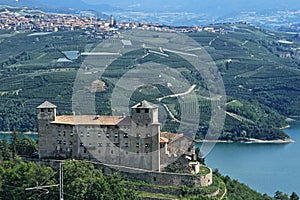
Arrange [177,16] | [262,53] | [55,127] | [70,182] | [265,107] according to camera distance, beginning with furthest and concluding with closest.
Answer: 1. [177,16]
2. [262,53]
3. [265,107]
4. [55,127]
5. [70,182]

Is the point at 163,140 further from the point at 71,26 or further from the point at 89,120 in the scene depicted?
the point at 71,26

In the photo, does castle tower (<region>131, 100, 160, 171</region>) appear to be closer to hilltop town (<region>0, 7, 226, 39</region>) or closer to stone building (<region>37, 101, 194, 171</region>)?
stone building (<region>37, 101, 194, 171</region>)

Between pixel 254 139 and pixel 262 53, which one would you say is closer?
pixel 254 139

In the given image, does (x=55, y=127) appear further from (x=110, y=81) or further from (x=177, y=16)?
(x=177, y=16)

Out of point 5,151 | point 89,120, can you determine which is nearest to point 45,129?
point 89,120

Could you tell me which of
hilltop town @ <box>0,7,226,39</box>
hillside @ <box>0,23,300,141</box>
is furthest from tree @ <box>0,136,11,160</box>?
hilltop town @ <box>0,7,226,39</box>

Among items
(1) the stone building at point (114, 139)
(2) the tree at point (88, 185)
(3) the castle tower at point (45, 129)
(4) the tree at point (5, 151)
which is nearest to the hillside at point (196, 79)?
(4) the tree at point (5, 151)

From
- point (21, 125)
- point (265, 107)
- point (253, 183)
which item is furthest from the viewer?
point (265, 107)

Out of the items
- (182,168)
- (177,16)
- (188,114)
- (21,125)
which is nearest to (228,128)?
(188,114)
